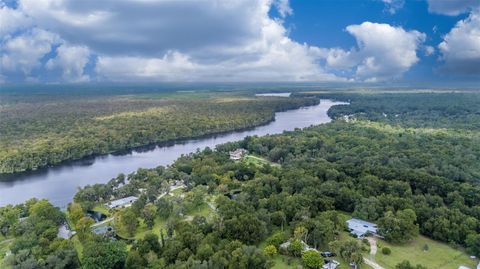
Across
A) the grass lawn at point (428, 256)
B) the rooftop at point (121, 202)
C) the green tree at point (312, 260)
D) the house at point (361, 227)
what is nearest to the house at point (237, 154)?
the rooftop at point (121, 202)

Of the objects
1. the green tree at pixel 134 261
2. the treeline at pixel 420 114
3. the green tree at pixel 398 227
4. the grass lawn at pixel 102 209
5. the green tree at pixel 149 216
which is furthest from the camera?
the treeline at pixel 420 114

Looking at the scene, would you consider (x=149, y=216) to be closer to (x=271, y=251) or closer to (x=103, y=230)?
(x=103, y=230)

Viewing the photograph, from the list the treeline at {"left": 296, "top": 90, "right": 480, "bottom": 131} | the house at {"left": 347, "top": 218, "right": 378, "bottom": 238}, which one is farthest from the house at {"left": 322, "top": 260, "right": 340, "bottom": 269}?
the treeline at {"left": 296, "top": 90, "right": 480, "bottom": 131}

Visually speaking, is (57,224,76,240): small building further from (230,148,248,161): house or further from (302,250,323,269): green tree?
(230,148,248,161): house

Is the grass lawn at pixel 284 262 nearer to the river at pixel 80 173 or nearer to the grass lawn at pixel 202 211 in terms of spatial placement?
the grass lawn at pixel 202 211

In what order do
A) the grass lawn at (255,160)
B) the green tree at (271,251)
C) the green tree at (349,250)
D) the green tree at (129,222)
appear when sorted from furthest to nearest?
the grass lawn at (255,160), the green tree at (129,222), the green tree at (271,251), the green tree at (349,250)

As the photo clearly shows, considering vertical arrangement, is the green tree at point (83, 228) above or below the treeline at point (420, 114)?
below

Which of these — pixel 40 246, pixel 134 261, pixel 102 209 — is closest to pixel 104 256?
pixel 134 261
